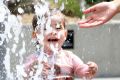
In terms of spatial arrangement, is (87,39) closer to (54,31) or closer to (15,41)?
(15,41)

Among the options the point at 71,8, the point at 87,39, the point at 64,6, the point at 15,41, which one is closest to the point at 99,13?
the point at 15,41

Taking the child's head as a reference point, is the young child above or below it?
below

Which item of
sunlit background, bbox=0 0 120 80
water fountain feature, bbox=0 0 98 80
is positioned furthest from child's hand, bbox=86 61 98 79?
sunlit background, bbox=0 0 120 80

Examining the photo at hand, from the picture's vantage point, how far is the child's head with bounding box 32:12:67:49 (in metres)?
4.87

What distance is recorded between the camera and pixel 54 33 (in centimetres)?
486

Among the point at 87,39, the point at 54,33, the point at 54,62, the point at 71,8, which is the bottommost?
the point at 87,39

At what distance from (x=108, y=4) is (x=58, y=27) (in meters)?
0.52

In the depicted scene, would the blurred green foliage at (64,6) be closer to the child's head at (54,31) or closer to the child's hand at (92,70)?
the child's head at (54,31)

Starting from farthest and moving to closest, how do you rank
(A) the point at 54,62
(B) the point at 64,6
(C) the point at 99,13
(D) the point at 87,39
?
(B) the point at 64,6
(D) the point at 87,39
(A) the point at 54,62
(C) the point at 99,13

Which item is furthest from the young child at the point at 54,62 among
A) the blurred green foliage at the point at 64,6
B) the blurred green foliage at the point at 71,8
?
the blurred green foliage at the point at 71,8

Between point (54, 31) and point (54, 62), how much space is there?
0.26 meters

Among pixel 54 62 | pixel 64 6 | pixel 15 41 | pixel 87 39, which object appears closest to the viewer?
pixel 54 62

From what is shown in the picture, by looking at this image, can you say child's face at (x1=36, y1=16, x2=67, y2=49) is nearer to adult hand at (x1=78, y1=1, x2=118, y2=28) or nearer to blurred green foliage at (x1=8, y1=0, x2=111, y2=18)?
adult hand at (x1=78, y1=1, x2=118, y2=28)

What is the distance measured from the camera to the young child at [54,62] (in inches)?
190
